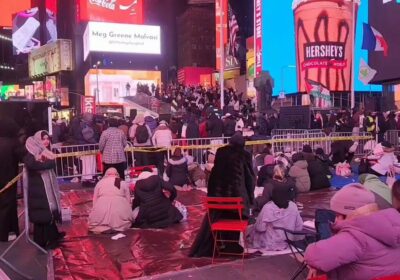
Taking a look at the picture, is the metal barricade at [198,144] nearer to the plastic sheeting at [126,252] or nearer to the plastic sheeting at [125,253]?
the plastic sheeting at [126,252]

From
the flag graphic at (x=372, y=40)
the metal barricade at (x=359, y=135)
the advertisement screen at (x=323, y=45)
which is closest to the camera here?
the metal barricade at (x=359, y=135)

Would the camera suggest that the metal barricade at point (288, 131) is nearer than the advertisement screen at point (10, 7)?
Yes

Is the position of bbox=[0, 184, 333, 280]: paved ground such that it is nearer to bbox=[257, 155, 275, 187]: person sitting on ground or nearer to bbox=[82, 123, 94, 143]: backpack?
bbox=[257, 155, 275, 187]: person sitting on ground

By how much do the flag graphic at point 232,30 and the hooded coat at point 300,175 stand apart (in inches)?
1303

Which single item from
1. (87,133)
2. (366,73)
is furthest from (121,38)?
(87,133)

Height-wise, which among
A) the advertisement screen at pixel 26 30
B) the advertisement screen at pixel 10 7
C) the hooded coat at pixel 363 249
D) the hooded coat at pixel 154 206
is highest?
the advertisement screen at pixel 10 7

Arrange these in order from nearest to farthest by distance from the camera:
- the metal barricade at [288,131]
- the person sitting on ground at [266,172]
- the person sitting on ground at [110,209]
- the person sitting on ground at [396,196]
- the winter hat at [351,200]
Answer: the winter hat at [351,200]
the person sitting on ground at [396,196]
the person sitting on ground at [110,209]
the person sitting on ground at [266,172]
the metal barricade at [288,131]

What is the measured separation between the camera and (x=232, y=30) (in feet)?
143

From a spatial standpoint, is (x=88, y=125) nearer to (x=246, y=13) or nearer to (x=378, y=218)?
(x=378, y=218)

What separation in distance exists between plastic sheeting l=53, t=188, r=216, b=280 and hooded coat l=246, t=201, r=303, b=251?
2.79ft

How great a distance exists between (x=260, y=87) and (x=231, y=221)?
1798 centimetres

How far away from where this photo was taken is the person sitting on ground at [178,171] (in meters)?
12.1

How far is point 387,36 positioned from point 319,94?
4660 millimetres

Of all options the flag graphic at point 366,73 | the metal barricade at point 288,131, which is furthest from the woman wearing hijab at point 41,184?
the flag graphic at point 366,73
